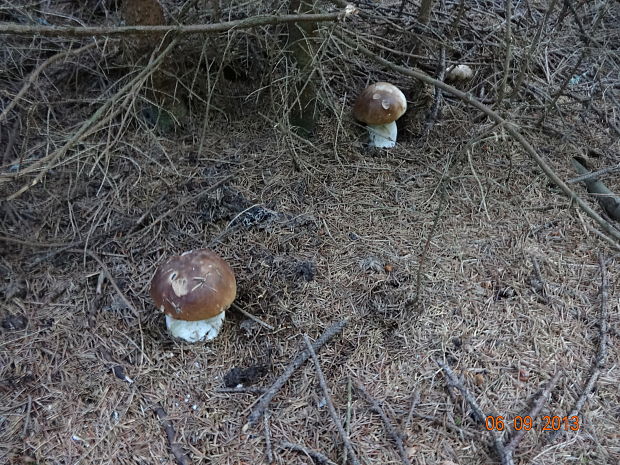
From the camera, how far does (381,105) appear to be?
343 cm

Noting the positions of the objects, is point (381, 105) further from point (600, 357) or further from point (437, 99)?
point (600, 357)

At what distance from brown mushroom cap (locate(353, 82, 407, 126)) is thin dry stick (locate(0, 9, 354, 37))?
941 millimetres

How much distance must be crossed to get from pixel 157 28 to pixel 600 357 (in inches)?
122

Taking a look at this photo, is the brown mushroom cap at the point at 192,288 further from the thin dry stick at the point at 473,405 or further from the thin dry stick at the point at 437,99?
the thin dry stick at the point at 437,99

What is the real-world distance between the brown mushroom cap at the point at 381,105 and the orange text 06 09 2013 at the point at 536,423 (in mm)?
2328

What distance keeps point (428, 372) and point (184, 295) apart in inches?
54.4

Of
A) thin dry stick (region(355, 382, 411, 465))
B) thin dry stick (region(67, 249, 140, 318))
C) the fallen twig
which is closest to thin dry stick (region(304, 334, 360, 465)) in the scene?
thin dry stick (region(355, 382, 411, 465))

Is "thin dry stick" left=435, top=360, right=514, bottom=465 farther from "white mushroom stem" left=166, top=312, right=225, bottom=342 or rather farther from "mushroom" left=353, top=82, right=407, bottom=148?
"mushroom" left=353, top=82, right=407, bottom=148

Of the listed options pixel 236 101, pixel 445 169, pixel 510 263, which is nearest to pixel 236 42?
pixel 236 101

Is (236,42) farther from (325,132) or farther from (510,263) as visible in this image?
(510,263)

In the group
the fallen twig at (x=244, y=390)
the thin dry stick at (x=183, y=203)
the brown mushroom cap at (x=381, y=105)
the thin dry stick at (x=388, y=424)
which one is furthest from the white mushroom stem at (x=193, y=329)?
the brown mushroom cap at (x=381, y=105)

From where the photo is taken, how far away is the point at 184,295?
7.39ft

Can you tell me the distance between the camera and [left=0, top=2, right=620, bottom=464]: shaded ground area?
2.11 m

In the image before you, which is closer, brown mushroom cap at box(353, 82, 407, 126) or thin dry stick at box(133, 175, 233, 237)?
thin dry stick at box(133, 175, 233, 237)
